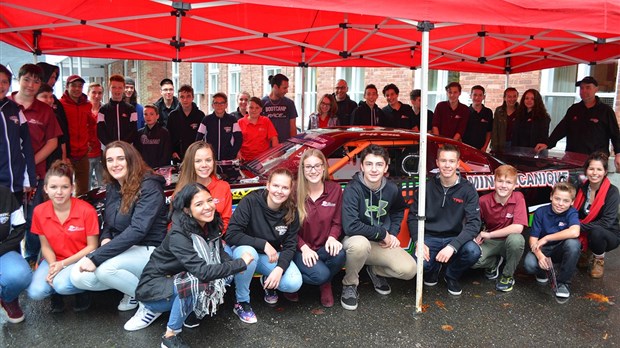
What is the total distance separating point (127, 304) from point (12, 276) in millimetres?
834

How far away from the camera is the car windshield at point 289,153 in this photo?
4.90 meters

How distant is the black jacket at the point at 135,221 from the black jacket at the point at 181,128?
3119 mm

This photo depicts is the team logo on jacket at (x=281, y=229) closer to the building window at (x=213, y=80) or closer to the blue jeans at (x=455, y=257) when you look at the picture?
the blue jeans at (x=455, y=257)

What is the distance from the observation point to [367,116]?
7.77m

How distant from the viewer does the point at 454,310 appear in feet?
13.3

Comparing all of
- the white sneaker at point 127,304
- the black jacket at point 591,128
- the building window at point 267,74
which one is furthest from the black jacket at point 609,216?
the building window at point 267,74

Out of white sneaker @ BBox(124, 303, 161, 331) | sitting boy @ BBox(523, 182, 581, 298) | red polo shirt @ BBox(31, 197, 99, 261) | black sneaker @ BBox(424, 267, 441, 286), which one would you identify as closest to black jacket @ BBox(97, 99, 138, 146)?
red polo shirt @ BBox(31, 197, 99, 261)

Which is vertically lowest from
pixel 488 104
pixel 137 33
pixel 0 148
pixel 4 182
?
pixel 4 182

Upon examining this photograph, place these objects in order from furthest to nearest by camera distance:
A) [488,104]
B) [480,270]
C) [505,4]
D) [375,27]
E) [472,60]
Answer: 1. [488,104]
2. [472,60]
3. [375,27]
4. [480,270]
5. [505,4]

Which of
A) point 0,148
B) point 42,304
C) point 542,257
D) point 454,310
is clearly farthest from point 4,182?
point 542,257

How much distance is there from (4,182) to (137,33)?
290 cm

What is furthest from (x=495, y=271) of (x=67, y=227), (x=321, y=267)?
(x=67, y=227)

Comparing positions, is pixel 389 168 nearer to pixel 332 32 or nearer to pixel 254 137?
pixel 254 137

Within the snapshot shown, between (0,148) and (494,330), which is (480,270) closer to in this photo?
(494,330)
